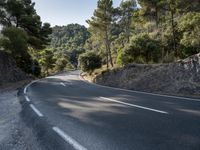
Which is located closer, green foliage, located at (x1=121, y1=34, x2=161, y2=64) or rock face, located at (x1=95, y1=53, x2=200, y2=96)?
rock face, located at (x1=95, y1=53, x2=200, y2=96)

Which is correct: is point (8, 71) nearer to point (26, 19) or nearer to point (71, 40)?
point (26, 19)

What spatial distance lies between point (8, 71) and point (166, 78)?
20.9 m

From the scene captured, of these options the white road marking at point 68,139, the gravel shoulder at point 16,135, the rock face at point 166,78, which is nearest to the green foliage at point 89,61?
the rock face at point 166,78

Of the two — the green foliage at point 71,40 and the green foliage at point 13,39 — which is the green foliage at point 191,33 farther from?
the green foliage at point 71,40

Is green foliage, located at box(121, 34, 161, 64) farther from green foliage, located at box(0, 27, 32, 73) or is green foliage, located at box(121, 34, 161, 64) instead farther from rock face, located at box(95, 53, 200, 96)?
green foliage, located at box(0, 27, 32, 73)

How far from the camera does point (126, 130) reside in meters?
5.81

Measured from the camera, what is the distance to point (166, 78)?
14742 millimetres

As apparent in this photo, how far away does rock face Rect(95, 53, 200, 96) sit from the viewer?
506 inches

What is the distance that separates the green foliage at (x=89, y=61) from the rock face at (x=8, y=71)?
8588 mm

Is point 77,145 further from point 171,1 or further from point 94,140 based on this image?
point 171,1

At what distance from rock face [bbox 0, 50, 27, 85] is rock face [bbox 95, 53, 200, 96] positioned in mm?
13927

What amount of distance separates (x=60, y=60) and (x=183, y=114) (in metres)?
76.2

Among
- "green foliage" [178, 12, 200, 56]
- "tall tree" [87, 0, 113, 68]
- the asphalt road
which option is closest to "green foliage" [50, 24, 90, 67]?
"tall tree" [87, 0, 113, 68]

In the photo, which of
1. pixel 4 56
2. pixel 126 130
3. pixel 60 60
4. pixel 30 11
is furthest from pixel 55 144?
pixel 60 60
